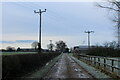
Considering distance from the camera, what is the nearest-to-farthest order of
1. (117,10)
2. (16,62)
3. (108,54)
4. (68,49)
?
(16,62), (117,10), (108,54), (68,49)

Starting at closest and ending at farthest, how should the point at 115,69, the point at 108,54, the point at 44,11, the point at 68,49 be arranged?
the point at 115,69 → the point at 44,11 → the point at 108,54 → the point at 68,49

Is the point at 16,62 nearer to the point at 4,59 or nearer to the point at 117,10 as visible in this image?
the point at 4,59

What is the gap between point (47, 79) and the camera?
12.8 metres

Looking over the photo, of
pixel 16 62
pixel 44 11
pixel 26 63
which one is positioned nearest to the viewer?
pixel 16 62

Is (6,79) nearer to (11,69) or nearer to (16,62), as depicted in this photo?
(11,69)

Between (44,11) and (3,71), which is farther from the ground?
(44,11)

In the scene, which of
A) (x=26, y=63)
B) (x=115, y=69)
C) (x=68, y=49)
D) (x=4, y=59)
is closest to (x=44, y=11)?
(x=26, y=63)

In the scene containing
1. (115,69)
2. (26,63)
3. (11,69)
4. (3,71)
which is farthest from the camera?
(26,63)

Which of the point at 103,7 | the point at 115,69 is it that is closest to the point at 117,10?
the point at 103,7

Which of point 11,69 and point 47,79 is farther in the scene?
point 47,79

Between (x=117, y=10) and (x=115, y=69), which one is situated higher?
(x=117, y=10)

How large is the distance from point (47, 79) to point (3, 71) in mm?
3507

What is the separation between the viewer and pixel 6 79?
10367 mm

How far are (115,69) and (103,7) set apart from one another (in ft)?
37.1
